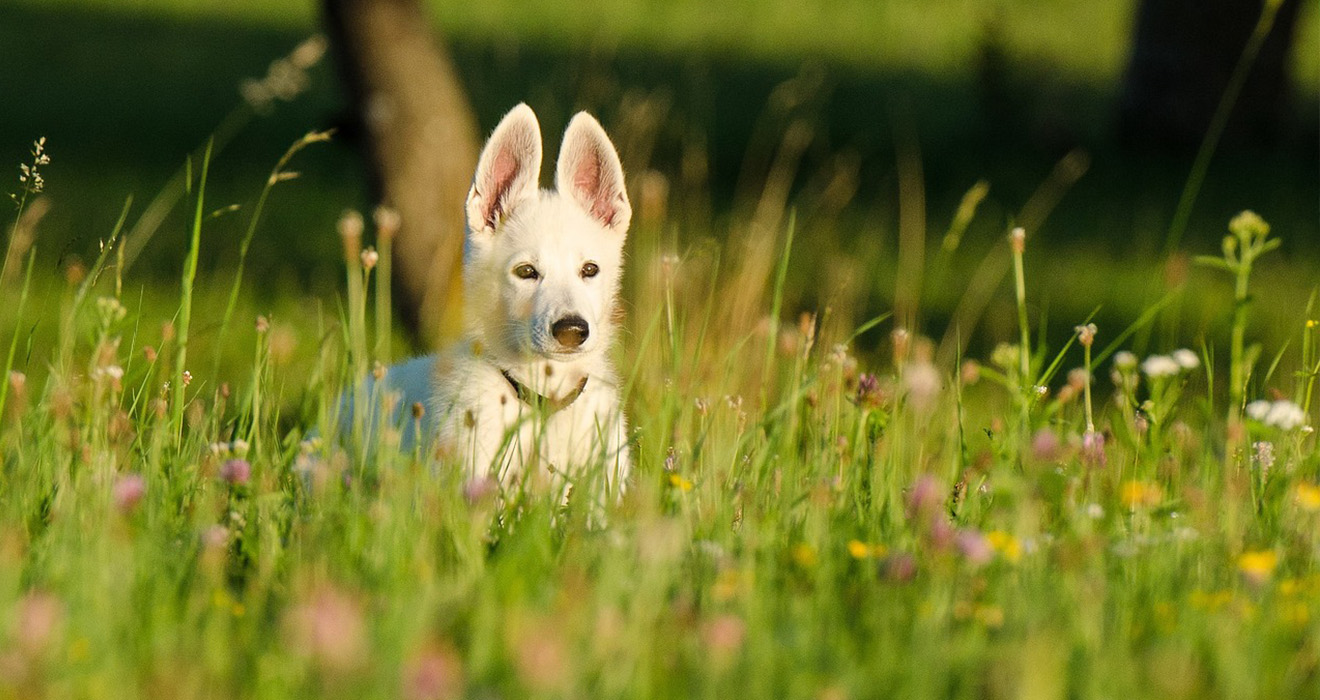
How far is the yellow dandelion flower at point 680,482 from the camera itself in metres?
3.25

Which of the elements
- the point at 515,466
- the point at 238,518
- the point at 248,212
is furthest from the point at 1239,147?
the point at 238,518

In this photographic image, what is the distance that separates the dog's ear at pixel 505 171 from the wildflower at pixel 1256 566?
78.6 inches

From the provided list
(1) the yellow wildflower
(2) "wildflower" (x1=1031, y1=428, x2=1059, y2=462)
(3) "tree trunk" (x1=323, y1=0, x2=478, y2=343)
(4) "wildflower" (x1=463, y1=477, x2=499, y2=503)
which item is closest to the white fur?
(4) "wildflower" (x1=463, y1=477, x2=499, y2=503)

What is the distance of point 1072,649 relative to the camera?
8.38 ft

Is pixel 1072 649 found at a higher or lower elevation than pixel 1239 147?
lower

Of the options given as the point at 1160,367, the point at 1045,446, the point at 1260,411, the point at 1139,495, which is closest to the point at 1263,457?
the point at 1260,411

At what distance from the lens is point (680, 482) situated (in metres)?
3.24

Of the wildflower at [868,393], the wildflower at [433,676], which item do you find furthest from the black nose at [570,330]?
the wildflower at [433,676]

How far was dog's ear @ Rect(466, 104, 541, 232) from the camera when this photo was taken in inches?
153

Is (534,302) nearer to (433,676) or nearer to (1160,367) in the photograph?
(1160,367)

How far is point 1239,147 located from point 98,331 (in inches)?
523

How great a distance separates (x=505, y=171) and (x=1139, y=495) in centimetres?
187

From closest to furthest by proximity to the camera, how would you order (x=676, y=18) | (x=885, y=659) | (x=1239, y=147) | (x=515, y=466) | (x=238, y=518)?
(x=885, y=659)
(x=238, y=518)
(x=515, y=466)
(x=1239, y=147)
(x=676, y=18)

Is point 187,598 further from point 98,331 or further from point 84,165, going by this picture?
point 84,165
